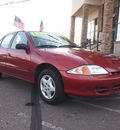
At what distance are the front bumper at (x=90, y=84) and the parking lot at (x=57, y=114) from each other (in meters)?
0.21

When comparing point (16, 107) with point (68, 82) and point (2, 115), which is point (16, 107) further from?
point (68, 82)

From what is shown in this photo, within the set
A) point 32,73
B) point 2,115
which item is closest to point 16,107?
point 2,115

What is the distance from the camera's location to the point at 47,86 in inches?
108

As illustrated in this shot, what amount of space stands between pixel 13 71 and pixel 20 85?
57 cm

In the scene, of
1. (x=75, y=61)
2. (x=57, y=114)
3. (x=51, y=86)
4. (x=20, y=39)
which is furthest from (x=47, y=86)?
(x=20, y=39)

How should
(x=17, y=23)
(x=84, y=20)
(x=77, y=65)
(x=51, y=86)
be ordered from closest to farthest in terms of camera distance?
(x=77, y=65) < (x=51, y=86) < (x=17, y=23) < (x=84, y=20)

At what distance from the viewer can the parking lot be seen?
206 centimetres

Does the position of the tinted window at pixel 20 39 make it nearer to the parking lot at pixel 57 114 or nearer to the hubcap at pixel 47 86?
the hubcap at pixel 47 86

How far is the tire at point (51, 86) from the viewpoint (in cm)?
250

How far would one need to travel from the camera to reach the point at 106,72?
232 centimetres

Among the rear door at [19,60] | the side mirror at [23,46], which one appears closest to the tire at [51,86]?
the rear door at [19,60]

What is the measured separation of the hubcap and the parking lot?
0.68 feet

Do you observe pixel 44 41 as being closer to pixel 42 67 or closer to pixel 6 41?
pixel 42 67

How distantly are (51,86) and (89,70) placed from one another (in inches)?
31.7
